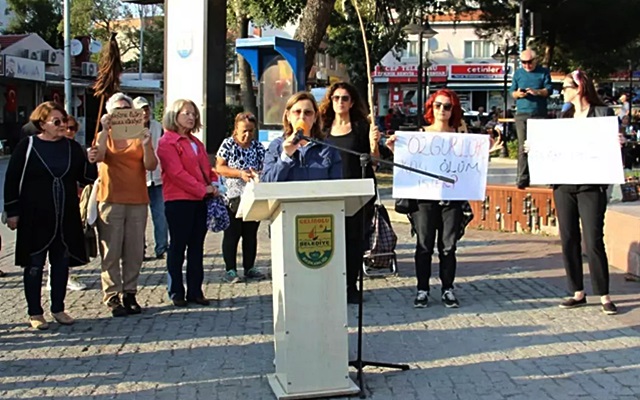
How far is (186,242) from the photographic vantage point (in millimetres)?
7469

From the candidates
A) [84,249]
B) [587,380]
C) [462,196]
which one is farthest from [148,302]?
[587,380]

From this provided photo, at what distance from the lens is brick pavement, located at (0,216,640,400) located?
521 cm

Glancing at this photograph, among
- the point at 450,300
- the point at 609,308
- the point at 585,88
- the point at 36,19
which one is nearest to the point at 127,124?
the point at 450,300

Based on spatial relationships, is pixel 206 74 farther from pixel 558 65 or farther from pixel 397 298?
pixel 558 65

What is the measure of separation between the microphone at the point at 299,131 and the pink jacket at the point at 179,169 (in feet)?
6.49

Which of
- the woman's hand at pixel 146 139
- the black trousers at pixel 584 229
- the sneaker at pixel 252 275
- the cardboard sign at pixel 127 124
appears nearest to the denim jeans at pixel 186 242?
the woman's hand at pixel 146 139

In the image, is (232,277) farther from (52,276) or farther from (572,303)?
(572,303)

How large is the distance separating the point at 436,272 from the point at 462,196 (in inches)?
87.0

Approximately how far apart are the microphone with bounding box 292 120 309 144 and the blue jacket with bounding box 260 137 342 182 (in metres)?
0.14

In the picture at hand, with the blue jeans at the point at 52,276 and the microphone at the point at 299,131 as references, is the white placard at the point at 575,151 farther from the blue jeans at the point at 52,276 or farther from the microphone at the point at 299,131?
the blue jeans at the point at 52,276

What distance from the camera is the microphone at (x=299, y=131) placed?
5088 mm

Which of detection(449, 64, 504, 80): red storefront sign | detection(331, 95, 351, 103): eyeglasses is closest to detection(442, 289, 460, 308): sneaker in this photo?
detection(331, 95, 351, 103): eyeglasses

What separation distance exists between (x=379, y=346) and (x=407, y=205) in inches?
60.4

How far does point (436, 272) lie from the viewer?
909 cm
